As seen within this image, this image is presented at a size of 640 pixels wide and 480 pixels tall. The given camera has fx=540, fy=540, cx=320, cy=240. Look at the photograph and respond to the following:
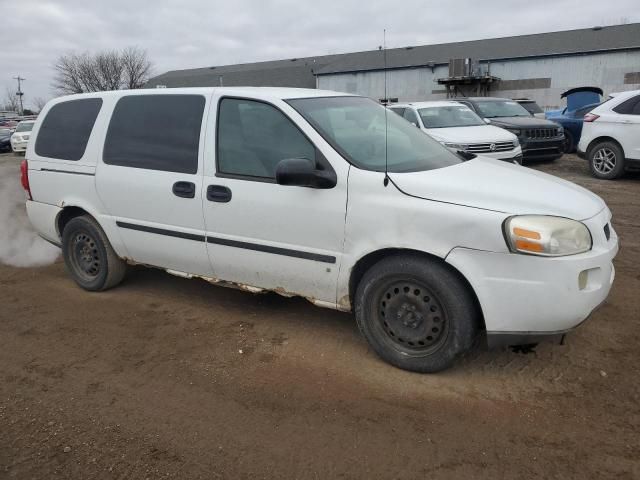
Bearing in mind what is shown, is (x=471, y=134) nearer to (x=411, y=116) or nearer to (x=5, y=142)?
(x=411, y=116)

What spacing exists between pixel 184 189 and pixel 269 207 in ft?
2.59

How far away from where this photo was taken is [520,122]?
41.2 ft

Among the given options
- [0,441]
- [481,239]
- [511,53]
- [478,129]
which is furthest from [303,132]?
[511,53]

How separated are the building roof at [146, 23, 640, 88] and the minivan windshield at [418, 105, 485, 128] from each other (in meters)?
20.5

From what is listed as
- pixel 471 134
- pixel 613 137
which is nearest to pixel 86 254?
pixel 471 134

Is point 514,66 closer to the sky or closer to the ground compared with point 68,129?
closer to the sky

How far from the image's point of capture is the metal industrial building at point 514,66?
112 feet

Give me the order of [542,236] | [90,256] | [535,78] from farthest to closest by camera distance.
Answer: [535,78] → [90,256] → [542,236]

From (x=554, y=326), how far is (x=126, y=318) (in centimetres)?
327

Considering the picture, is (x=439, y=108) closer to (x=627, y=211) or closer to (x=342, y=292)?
(x=627, y=211)

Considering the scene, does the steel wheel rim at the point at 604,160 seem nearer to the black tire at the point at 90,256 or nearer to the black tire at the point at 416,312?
the black tire at the point at 416,312

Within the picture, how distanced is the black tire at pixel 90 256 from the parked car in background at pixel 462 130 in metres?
6.04

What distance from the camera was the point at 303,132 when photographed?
11.9ft

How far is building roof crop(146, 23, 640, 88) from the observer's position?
116 feet
